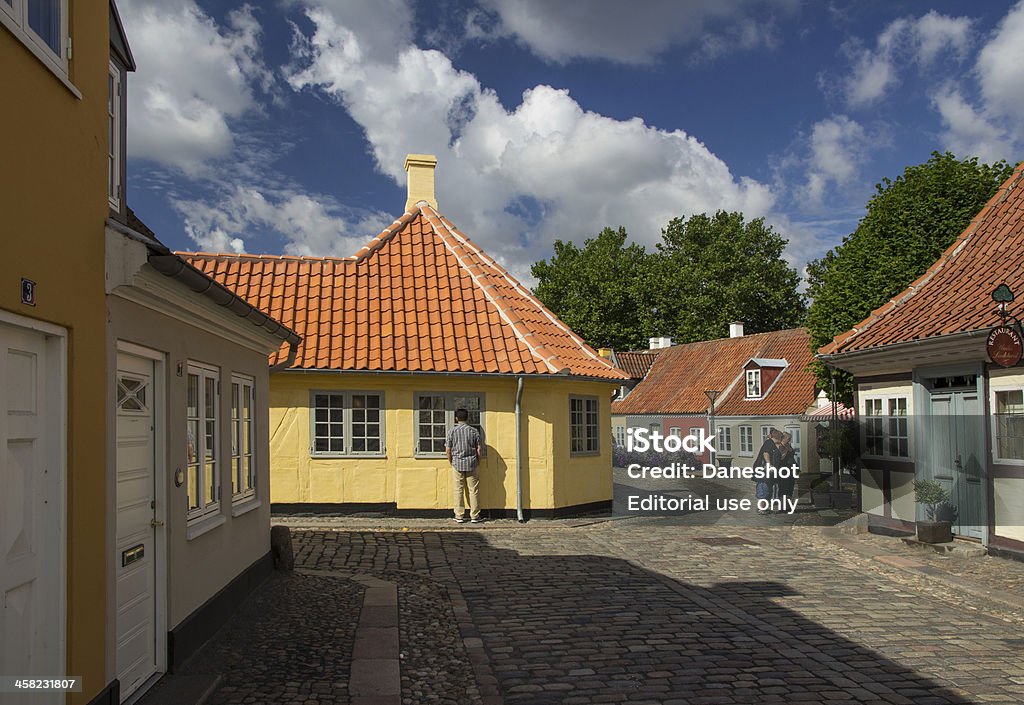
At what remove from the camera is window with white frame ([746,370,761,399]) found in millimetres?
37469

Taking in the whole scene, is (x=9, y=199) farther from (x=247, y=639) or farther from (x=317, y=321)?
(x=317, y=321)

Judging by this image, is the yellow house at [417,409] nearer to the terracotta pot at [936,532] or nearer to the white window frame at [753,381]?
the terracotta pot at [936,532]

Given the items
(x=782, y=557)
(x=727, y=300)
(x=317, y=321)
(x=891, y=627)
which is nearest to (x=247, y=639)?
(x=891, y=627)

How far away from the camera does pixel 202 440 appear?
24.5 feet

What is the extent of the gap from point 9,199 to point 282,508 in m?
12.6

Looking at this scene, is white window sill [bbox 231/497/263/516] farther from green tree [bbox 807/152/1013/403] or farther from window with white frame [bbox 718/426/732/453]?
window with white frame [bbox 718/426/732/453]

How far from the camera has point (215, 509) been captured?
26.2 ft

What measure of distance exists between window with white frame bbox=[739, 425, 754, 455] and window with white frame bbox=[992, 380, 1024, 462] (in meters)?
24.8

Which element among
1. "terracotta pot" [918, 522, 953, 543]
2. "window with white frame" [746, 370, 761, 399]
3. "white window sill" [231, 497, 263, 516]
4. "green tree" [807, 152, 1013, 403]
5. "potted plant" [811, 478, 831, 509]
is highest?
"green tree" [807, 152, 1013, 403]

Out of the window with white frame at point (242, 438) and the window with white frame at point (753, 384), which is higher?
the window with white frame at point (753, 384)

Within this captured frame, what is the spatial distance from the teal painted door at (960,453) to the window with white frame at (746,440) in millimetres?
23351

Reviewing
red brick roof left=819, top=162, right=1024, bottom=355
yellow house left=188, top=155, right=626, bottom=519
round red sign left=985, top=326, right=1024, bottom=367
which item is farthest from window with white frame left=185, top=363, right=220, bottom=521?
red brick roof left=819, top=162, right=1024, bottom=355

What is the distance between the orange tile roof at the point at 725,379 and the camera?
36.2 metres

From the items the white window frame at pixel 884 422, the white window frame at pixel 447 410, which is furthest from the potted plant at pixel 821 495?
the white window frame at pixel 447 410
